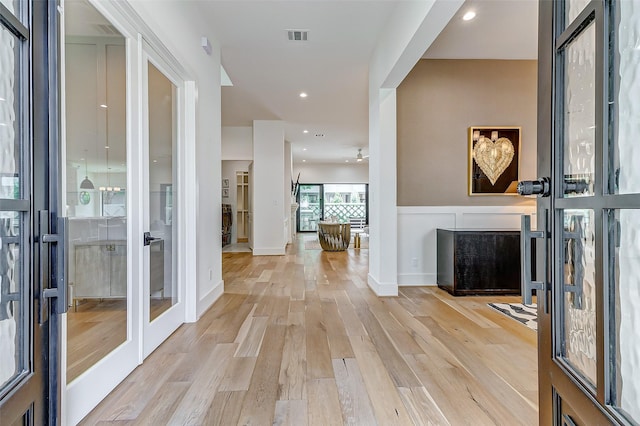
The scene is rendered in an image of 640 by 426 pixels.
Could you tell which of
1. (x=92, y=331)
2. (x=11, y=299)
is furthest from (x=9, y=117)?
(x=92, y=331)

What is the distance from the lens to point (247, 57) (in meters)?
4.01

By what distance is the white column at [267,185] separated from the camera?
6.86 meters

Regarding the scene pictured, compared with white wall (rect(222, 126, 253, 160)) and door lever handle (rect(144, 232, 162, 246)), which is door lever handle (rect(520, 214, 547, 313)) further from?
white wall (rect(222, 126, 253, 160))

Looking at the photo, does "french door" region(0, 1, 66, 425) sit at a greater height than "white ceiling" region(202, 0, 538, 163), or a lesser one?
lesser

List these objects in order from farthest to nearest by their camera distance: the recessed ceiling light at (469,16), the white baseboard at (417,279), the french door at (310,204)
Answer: the french door at (310,204) → the white baseboard at (417,279) → the recessed ceiling light at (469,16)

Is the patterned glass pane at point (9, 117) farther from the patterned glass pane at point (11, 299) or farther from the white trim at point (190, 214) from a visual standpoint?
the white trim at point (190, 214)

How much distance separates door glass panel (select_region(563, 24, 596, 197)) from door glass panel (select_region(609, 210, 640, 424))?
141mm

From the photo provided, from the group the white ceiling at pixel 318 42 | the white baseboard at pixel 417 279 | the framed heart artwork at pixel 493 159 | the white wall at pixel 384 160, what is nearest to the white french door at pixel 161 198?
the white ceiling at pixel 318 42

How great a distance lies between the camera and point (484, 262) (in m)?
3.70

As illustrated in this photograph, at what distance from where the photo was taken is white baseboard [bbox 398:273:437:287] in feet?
13.3

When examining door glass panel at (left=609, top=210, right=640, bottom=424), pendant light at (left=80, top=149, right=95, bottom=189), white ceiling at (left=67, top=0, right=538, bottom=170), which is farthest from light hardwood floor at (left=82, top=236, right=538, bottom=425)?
white ceiling at (left=67, top=0, right=538, bottom=170)

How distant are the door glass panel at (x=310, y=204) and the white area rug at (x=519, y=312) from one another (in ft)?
33.4

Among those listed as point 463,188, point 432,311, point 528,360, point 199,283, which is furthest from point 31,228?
point 463,188

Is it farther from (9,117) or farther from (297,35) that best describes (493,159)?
(9,117)
